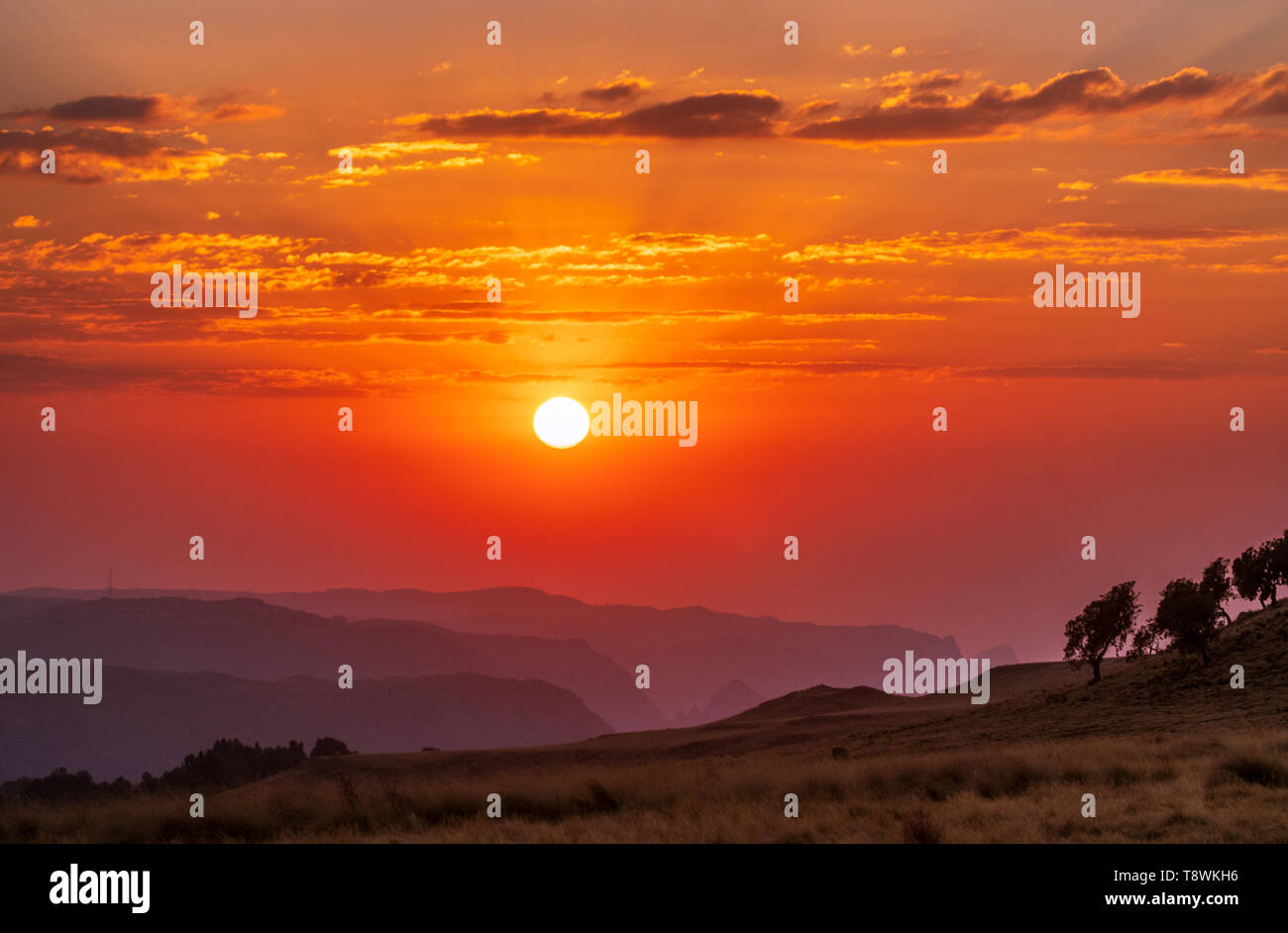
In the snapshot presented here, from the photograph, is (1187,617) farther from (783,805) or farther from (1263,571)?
(783,805)

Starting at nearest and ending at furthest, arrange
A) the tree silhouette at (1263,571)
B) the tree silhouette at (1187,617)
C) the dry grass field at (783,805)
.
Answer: the dry grass field at (783,805) → the tree silhouette at (1187,617) → the tree silhouette at (1263,571)

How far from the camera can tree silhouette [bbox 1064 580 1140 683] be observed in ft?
244

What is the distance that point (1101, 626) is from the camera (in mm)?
75000

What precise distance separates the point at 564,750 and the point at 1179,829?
217ft

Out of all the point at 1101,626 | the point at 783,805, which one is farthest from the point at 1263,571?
the point at 783,805

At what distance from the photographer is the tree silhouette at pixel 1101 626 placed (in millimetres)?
74375

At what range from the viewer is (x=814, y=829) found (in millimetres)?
17906

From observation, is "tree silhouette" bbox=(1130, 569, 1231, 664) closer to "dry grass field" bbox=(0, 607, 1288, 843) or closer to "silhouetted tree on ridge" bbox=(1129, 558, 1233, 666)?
"silhouetted tree on ridge" bbox=(1129, 558, 1233, 666)

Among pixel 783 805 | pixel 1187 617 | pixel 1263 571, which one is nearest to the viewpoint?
pixel 783 805

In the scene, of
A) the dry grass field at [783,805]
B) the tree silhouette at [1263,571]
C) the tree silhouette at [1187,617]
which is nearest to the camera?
the dry grass field at [783,805]

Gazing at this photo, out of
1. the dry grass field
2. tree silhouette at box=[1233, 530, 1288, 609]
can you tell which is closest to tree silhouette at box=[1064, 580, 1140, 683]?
tree silhouette at box=[1233, 530, 1288, 609]

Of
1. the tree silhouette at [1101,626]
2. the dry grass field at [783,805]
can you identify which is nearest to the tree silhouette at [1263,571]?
the tree silhouette at [1101,626]

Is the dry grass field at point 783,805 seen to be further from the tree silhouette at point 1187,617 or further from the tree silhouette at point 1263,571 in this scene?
the tree silhouette at point 1263,571

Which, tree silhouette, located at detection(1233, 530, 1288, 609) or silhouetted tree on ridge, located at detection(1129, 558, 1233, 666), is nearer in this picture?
silhouetted tree on ridge, located at detection(1129, 558, 1233, 666)
